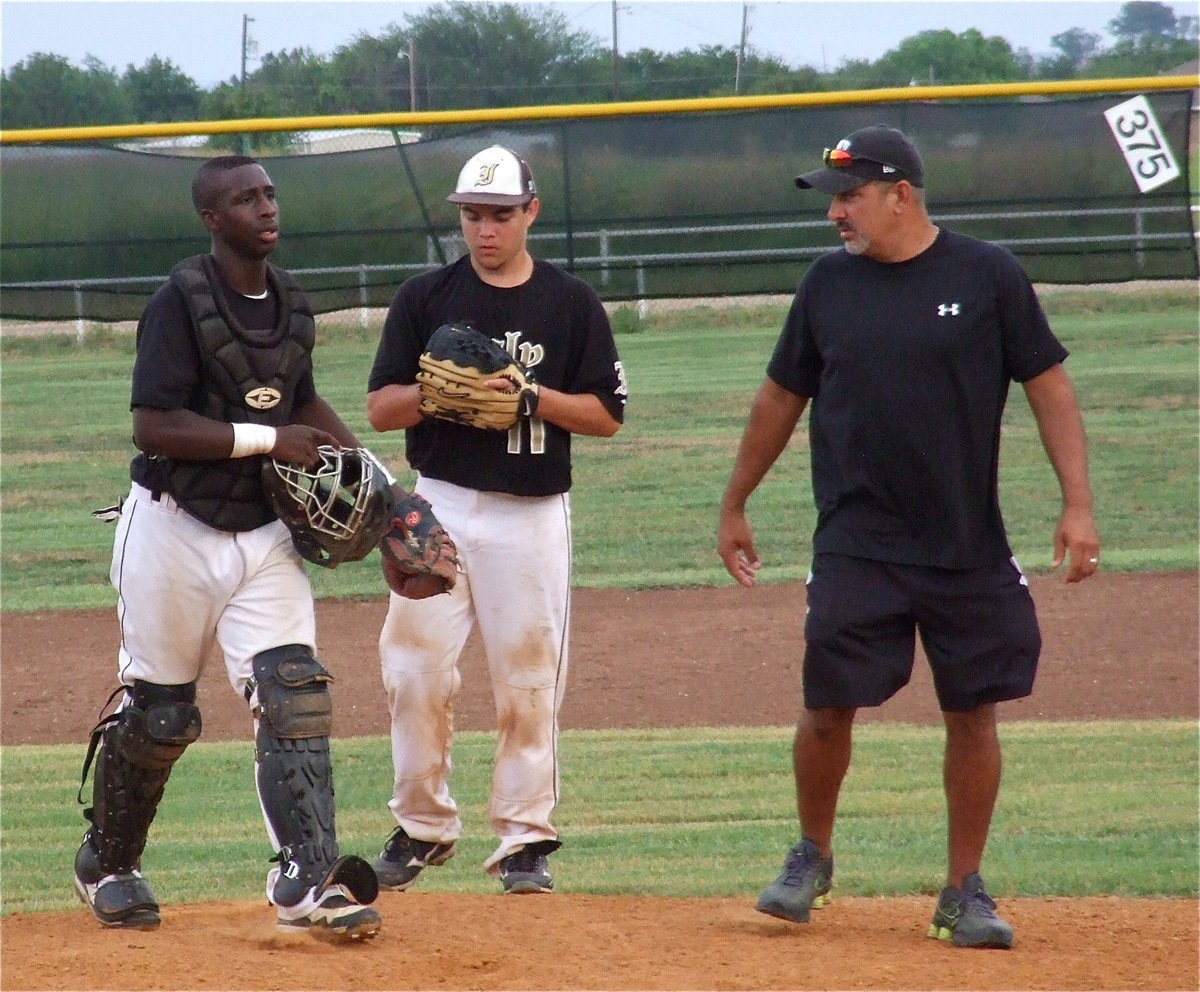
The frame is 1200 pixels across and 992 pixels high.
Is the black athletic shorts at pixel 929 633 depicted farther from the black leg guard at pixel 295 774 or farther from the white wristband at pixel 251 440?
the white wristband at pixel 251 440

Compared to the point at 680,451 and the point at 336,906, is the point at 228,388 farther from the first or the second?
the point at 680,451

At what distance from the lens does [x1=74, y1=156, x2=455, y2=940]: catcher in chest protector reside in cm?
396

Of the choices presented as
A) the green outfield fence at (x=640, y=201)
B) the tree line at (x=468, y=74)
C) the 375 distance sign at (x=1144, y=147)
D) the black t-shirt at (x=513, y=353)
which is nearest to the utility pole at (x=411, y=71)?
the tree line at (x=468, y=74)

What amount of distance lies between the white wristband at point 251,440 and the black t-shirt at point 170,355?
0.16 metres

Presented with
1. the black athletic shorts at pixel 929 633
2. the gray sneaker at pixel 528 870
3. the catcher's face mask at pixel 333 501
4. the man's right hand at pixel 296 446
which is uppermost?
the man's right hand at pixel 296 446

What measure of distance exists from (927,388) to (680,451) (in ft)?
37.0

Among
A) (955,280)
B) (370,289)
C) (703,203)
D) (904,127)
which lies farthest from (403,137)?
(955,280)

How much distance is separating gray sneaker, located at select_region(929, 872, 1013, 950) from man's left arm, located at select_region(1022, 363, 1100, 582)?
2.74 ft

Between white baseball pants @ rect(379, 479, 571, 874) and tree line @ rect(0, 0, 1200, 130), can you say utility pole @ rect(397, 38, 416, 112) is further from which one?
white baseball pants @ rect(379, 479, 571, 874)

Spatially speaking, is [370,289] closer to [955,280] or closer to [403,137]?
[403,137]

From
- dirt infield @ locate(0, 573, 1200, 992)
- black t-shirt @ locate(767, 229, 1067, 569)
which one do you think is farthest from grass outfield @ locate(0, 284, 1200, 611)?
black t-shirt @ locate(767, 229, 1067, 569)

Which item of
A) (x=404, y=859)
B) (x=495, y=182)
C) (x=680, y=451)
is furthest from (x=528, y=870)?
(x=680, y=451)

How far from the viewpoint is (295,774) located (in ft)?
13.0

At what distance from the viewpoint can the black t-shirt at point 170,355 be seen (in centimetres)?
396
